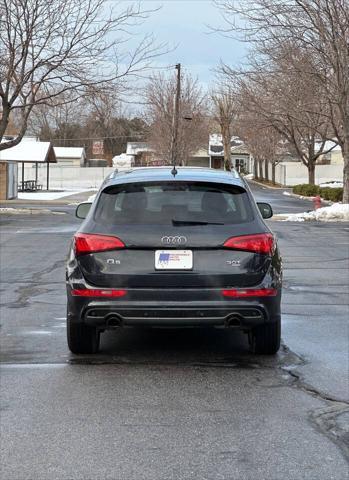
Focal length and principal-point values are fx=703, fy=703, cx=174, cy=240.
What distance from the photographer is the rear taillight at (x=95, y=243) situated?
581cm

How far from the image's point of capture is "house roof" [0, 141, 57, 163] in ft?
159

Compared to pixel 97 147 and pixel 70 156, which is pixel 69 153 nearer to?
pixel 70 156

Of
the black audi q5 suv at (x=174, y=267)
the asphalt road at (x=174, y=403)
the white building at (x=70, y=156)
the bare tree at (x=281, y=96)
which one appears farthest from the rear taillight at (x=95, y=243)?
the white building at (x=70, y=156)

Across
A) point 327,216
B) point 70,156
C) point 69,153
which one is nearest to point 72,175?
point 70,156

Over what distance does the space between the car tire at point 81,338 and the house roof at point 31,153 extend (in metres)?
42.9

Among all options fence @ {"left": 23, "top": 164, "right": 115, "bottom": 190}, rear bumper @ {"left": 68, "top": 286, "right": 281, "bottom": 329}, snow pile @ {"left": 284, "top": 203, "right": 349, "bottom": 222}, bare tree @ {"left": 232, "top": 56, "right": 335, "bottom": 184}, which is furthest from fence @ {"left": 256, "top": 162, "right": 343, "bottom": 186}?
rear bumper @ {"left": 68, "top": 286, "right": 281, "bottom": 329}

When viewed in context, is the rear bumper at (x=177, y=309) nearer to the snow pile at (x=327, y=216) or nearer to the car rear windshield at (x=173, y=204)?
the car rear windshield at (x=173, y=204)

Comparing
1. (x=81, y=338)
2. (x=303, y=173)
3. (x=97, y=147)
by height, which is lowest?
(x=81, y=338)

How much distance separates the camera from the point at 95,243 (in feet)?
19.2

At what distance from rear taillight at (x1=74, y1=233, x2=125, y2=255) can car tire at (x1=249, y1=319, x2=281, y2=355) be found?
1.50 m

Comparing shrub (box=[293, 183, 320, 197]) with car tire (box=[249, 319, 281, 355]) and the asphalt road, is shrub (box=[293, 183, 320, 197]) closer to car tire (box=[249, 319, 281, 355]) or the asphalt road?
the asphalt road

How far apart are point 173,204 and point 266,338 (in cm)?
149

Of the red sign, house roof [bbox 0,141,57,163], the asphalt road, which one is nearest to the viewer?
the asphalt road

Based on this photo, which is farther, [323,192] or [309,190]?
[309,190]
